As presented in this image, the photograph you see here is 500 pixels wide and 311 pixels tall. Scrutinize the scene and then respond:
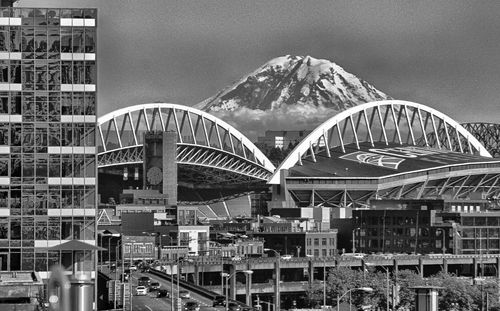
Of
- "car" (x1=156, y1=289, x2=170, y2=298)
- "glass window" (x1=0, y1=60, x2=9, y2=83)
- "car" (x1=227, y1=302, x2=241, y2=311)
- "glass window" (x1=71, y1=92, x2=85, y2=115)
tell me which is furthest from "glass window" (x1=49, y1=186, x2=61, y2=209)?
"car" (x1=156, y1=289, x2=170, y2=298)

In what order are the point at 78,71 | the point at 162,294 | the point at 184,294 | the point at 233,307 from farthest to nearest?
1. the point at 162,294
2. the point at 184,294
3. the point at 233,307
4. the point at 78,71

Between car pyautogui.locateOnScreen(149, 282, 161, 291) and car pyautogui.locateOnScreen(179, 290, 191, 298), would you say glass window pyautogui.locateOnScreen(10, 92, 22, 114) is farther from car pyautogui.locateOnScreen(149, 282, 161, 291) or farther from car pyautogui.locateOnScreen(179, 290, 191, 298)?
car pyautogui.locateOnScreen(149, 282, 161, 291)

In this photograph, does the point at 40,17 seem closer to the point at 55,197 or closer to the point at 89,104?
the point at 89,104

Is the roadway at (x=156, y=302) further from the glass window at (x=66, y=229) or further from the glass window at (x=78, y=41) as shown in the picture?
A: the glass window at (x=78, y=41)

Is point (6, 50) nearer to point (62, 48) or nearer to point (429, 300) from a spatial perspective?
point (62, 48)

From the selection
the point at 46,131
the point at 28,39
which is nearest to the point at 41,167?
the point at 46,131

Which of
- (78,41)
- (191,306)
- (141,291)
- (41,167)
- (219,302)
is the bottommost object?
(219,302)

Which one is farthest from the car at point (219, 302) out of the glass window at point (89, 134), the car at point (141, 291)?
the glass window at point (89, 134)

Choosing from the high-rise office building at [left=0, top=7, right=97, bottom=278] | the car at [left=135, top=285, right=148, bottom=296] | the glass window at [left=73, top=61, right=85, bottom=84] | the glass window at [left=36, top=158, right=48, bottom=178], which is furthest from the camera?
the car at [left=135, top=285, right=148, bottom=296]
